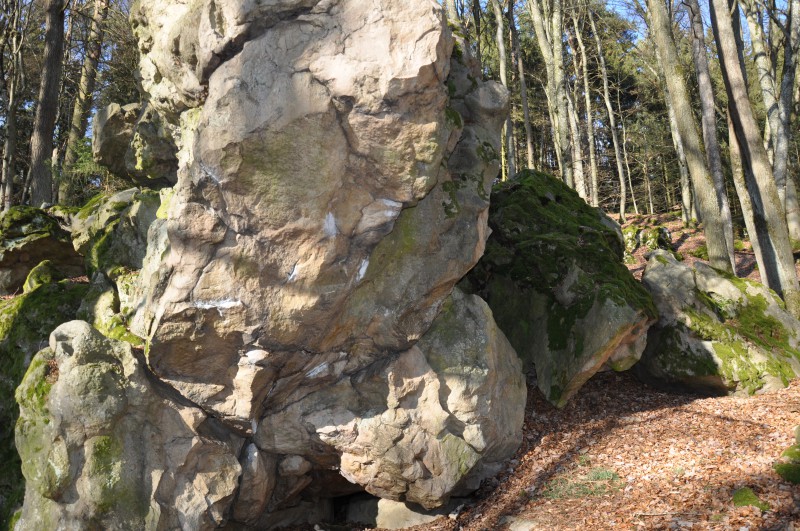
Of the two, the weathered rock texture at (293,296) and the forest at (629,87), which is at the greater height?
→ the forest at (629,87)

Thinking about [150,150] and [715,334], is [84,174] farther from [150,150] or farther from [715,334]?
[715,334]

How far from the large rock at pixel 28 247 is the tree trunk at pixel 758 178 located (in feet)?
43.4

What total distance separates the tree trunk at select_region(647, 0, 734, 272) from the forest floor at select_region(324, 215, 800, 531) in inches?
115

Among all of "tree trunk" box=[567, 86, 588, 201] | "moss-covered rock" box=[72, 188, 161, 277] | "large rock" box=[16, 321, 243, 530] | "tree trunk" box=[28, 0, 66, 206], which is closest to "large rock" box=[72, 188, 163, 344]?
"moss-covered rock" box=[72, 188, 161, 277]

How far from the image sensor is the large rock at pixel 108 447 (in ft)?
18.6

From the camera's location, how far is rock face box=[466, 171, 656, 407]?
821cm

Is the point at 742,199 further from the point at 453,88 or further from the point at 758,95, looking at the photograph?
the point at 758,95

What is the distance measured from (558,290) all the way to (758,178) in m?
4.95

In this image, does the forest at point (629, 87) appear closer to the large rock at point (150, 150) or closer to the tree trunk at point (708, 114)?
the tree trunk at point (708, 114)

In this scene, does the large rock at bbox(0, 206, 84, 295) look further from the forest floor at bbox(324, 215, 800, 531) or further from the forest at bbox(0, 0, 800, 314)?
the forest floor at bbox(324, 215, 800, 531)

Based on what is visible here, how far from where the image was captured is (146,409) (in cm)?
621

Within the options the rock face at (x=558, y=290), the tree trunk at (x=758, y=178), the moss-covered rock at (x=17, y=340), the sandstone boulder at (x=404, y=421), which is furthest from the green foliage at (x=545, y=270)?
the moss-covered rock at (x=17, y=340)

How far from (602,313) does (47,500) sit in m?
7.13

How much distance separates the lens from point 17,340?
8062 mm
